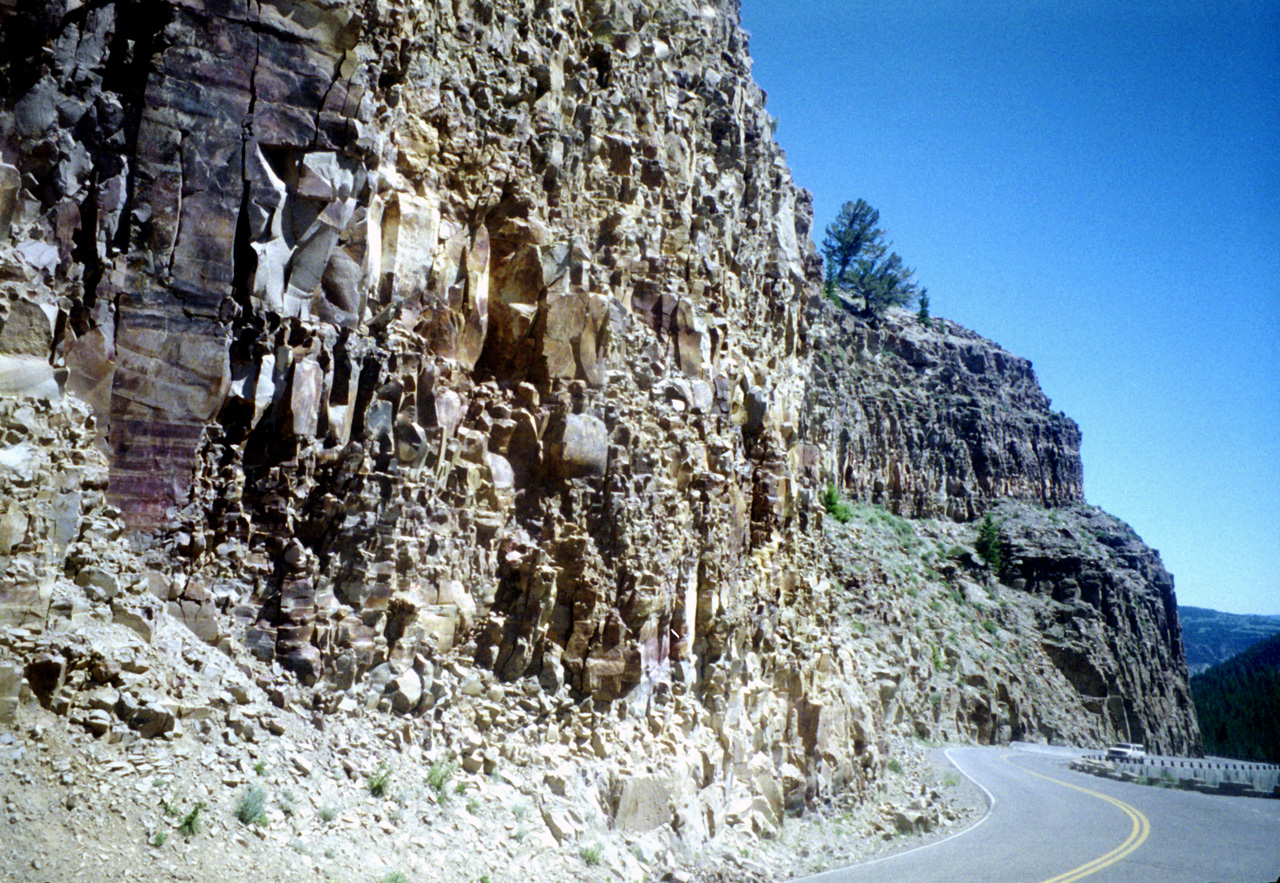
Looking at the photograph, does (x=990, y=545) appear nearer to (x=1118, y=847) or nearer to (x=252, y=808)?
(x=1118, y=847)

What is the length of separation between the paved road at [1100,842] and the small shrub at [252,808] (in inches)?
418

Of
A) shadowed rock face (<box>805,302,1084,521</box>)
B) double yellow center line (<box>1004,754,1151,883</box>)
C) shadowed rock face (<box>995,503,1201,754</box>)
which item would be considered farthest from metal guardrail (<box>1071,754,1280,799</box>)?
shadowed rock face (<box>805,302,1084,521</box>)

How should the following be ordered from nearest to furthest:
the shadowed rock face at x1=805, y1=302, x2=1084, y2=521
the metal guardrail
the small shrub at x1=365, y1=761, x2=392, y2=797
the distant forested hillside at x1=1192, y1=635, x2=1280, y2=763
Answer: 1. the small shrub at x1=365, y1=761, x2=392, y2=797
2. the metal guardrail
3. the shadowed rock face at x1=805, y1=302, x2=1084, y2=521
4. the distant forested hillside at x1=1192, y1=635, x2=1280, y2=763

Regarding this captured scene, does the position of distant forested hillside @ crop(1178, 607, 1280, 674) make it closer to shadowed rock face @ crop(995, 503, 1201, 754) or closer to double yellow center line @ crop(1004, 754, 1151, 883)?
shadowed rock face @ crop(995, 503, 1201, 754)

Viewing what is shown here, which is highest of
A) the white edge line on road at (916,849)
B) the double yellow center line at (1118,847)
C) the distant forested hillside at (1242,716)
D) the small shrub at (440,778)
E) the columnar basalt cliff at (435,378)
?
the columnar basalt cliff at (435,378)

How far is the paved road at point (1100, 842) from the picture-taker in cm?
1775

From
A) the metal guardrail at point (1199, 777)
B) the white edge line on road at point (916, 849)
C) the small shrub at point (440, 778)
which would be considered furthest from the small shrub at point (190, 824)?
the metal guardrail at point (1199, 777)

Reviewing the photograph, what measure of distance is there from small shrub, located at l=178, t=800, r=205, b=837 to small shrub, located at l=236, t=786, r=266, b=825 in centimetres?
54

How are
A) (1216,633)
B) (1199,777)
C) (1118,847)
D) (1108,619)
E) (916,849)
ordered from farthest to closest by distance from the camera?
1. (1216,633)
2. (1108,619)
3. (1199,777)
4. (916,849)
5. (1118,847)

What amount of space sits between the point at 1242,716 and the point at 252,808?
7497 centimetres

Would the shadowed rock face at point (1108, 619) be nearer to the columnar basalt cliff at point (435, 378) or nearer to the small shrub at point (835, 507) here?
the small shrub at point (835, 507)

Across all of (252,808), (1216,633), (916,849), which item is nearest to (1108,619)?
(916,849)

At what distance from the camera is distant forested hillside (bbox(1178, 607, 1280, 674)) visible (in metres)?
152

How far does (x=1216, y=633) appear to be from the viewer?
163000mm
